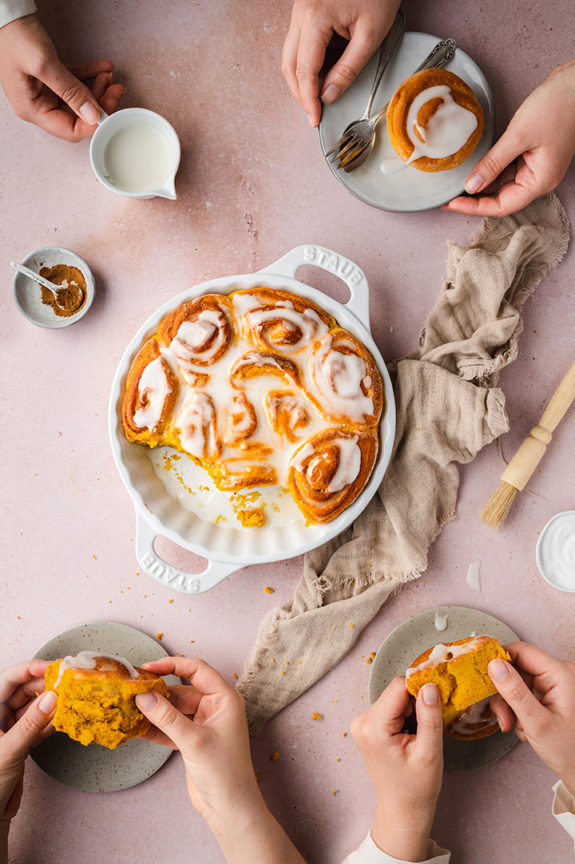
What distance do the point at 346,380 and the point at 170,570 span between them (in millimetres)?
840

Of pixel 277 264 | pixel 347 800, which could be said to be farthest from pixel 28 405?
pixel 347 800

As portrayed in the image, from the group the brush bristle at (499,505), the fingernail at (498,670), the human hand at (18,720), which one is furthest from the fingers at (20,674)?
the brush bristle at (499,505)

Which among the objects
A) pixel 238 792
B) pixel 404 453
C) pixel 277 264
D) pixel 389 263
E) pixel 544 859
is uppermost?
pixel 277 264

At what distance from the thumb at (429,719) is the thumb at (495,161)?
1.61 m

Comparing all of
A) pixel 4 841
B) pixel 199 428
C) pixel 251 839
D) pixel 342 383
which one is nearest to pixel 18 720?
pixel 4 841

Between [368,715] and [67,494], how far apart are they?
128cm

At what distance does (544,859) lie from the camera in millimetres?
2328

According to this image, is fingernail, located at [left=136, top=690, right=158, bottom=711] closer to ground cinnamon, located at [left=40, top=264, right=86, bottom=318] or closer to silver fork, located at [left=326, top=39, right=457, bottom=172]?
ground cinnamon, located at [left=40, top=264, right=86, bottom=318]

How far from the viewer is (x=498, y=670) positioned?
2.01 meters

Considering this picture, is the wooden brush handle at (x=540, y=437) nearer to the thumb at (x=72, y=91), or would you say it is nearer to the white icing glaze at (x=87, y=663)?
the white icing glaze at (x=87, y=663)

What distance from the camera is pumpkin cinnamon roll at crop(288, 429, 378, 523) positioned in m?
2.11

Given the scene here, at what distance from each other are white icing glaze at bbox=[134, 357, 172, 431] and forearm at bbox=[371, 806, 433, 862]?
1.47 meters

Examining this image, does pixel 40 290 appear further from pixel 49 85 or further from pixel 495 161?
pixel 495 161

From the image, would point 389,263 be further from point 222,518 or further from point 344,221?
point 222,518
